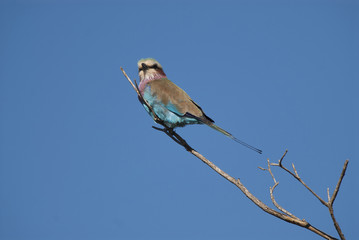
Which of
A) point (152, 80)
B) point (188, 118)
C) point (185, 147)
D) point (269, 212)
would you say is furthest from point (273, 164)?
point (152, 80)

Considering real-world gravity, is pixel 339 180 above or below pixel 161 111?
below

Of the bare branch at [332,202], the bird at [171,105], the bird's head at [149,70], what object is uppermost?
the bird's head at [149,70]

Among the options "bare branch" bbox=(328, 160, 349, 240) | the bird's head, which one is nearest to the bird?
the bird's head

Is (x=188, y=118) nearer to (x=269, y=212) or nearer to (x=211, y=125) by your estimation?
(x=211, y=125)

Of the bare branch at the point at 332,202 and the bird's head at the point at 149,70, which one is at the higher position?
the bird's head at the point at 149,70

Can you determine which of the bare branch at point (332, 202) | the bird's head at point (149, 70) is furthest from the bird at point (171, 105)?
the bare branch at point (332, 202)

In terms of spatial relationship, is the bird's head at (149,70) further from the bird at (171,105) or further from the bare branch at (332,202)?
the bare branch at (332,202)

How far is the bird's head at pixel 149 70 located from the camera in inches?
222

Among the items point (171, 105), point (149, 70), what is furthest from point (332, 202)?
point (149, 70)

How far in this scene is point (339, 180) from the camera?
7.97 feet

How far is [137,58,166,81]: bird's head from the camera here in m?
5.63

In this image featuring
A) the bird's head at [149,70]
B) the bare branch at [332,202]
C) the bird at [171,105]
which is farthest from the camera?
the bird's head at [149,70]

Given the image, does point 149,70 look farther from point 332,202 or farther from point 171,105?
point 332,202

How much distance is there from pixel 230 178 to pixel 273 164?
36 centimetres
